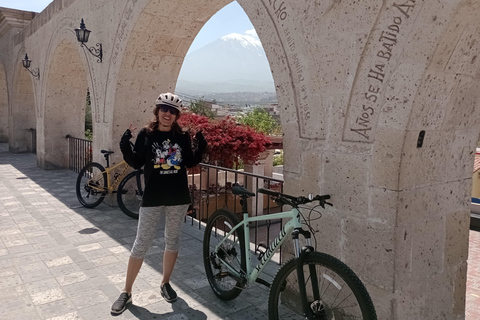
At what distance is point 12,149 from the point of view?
520 inches

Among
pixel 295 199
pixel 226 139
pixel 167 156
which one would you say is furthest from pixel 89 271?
pixel 226 139

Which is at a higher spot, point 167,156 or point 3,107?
point 3,107

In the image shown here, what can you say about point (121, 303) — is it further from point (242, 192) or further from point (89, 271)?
point (242, 192)

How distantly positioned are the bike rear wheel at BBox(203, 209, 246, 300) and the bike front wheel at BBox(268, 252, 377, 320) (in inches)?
22.4

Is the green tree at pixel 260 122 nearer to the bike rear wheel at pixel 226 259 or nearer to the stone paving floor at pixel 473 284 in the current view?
the stone paving floor at pixel 473 284

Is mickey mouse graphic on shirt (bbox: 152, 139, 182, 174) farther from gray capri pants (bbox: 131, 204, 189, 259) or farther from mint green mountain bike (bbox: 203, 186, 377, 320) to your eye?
mint green mountain bike (bbox: 203, 186, 377, 320)

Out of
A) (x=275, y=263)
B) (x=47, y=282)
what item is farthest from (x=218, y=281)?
(x=47, y=282)

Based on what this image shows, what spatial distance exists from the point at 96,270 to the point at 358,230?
2.45 meters

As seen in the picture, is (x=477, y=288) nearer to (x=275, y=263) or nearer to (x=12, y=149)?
(x=275, y=263)

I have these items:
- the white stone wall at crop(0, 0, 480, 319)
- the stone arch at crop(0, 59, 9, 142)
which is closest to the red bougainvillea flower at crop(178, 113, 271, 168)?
the white stone wall at crop(0, 0, 480, 319)

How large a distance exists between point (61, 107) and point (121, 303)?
8201mm

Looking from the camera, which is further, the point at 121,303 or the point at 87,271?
the point at 87,271

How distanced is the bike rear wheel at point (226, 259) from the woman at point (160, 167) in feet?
1.20

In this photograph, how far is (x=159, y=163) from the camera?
2762 millimetres
